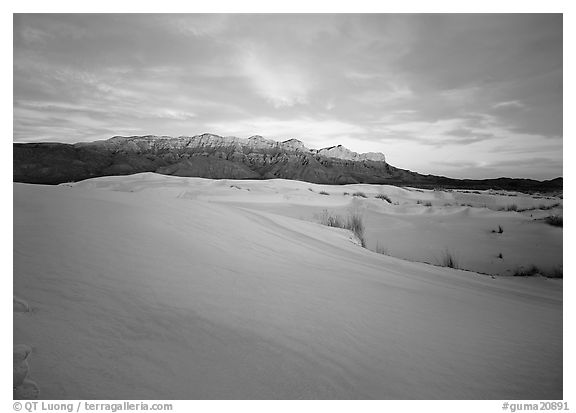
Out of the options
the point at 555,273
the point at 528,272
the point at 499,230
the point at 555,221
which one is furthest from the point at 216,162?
the point at 555,273

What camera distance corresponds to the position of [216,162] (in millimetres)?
85125

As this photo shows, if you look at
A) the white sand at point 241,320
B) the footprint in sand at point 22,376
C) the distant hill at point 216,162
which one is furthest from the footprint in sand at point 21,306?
the distant hill at point 216,162

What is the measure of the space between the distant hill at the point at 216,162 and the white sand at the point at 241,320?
175 ft

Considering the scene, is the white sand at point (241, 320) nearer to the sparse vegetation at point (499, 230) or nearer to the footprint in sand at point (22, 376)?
the footprint in sand at point (22, 376)

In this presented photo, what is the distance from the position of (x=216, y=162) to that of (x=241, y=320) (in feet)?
284

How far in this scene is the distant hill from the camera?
63.9m

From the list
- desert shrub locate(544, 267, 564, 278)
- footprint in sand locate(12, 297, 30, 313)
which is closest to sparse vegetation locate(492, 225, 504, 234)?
desert shrub locate(544, 267, 564, 278)

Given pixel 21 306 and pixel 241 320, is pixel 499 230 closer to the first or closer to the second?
pixel 241 320

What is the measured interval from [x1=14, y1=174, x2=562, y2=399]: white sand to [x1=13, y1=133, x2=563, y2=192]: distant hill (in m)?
53.3

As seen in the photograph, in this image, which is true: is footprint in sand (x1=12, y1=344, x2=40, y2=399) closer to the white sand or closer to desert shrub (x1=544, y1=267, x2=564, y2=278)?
the white sand

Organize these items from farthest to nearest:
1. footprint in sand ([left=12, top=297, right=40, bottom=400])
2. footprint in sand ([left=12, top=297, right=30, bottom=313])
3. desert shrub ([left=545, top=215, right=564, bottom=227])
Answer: desert shrub ([left=545, top=215, right=564, bottom=227])
footprint in sand ([left=12, top=297, right=30, bottom=313])
footprint in sand ([left=12, top=297, right=40, bottom=400])
